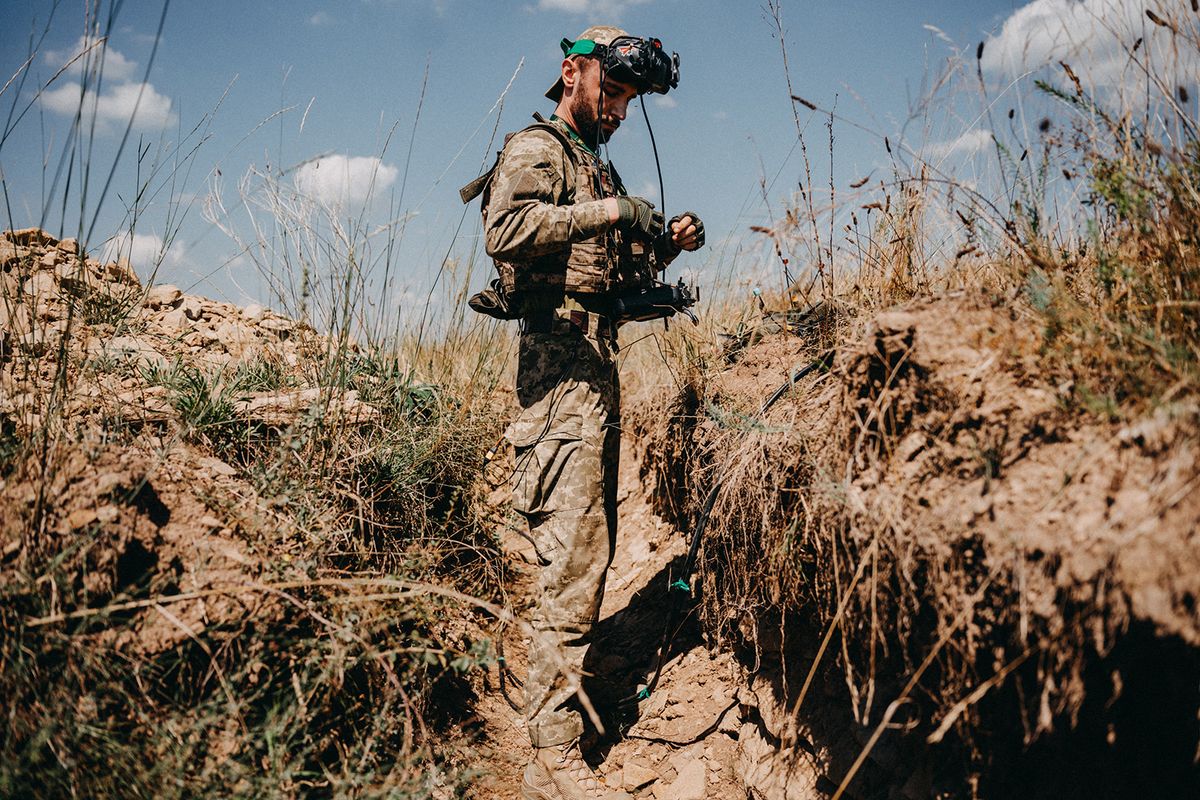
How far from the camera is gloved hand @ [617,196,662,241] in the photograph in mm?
2256

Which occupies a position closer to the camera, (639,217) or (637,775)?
(639,217)

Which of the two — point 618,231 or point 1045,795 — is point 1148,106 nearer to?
point 618,231

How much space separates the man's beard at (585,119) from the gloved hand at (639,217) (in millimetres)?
409

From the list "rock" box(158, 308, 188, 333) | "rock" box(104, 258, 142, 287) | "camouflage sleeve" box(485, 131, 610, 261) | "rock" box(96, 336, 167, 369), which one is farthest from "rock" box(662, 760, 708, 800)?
"rock" box(104, 258, 142, 287)

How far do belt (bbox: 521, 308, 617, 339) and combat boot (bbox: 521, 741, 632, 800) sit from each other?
5.25 ft

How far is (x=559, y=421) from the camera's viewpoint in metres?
2.38

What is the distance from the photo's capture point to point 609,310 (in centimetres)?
250

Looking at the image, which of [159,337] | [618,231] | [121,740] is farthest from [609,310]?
[159,337]

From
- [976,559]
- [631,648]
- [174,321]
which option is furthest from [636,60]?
[174,321]

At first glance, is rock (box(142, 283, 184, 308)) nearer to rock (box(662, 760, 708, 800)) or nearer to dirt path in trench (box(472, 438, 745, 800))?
dirt path in trench (box(472, 438, 745, 800))

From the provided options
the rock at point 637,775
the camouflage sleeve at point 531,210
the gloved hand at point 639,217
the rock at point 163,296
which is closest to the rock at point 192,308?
the rock at point 163,296

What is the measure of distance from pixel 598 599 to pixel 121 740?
4.80ft

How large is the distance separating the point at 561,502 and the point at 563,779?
3.40 feet

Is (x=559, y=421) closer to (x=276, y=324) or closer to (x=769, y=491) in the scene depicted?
(x=769, y=491)
